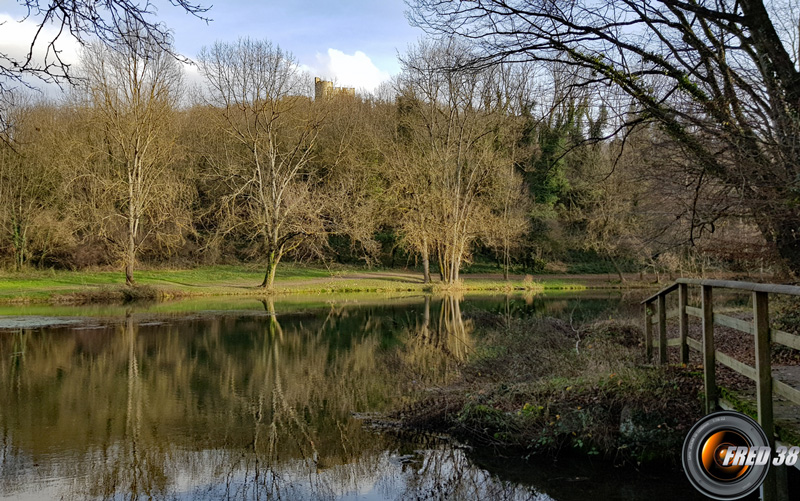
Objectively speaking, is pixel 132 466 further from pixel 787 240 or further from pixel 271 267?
pixel 271 267

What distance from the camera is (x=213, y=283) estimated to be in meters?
36.1

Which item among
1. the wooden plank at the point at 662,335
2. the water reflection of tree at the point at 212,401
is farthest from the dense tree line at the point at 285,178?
the wooden plank at the point at 662,335

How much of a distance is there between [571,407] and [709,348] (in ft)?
6.06

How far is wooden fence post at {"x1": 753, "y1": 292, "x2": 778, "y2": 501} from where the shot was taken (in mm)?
5488

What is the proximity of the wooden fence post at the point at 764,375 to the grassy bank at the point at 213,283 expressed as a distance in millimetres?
29380

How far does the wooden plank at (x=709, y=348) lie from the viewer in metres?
7.02

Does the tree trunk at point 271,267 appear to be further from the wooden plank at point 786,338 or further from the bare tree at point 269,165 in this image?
the wooden plank at point 786,338

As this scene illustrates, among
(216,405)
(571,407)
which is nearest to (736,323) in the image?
(571,407)

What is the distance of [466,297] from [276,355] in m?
18.6

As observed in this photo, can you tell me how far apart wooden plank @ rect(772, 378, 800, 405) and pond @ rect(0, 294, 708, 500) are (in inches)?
71.4

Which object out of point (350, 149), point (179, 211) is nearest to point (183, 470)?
point (179, 211)

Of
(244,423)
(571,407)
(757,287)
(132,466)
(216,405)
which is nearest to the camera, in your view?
(757,287)

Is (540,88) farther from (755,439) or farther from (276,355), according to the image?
(276,355)

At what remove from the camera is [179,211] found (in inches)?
1524
